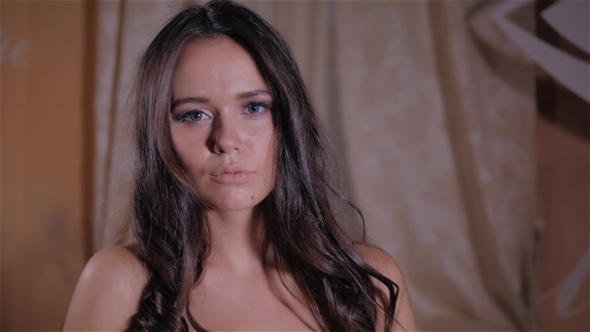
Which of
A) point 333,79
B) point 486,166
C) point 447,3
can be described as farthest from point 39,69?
point 486,166

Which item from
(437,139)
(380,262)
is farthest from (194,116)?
(437,139)

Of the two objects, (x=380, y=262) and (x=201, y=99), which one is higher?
(x=201, y=99)

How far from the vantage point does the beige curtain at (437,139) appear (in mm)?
2117

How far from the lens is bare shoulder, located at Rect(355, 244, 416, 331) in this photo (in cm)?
134

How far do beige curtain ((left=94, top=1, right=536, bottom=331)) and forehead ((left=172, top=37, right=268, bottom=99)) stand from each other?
0.90 metres

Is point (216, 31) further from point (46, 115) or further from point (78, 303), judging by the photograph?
point (46, 115)

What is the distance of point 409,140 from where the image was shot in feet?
7.10

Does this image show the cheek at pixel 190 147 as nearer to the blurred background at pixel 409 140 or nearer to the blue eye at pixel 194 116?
the blue eye at pixel 194 116

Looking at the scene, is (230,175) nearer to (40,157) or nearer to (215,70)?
(215,70)

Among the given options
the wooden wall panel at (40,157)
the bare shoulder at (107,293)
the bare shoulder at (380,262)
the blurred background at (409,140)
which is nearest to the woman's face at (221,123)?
the bare shoulder at (107,293)

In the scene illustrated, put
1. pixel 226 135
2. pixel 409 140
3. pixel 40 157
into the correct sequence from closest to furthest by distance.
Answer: pixel 226 135
pixel 40 157
pixel 409 140

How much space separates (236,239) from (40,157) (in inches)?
42.0

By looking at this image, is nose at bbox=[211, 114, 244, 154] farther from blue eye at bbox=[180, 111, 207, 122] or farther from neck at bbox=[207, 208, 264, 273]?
neck at bbox=[207, 208, 264, 273]

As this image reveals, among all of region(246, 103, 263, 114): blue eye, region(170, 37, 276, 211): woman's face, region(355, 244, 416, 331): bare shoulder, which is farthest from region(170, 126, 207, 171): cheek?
region(355, 244, 416, 331): bare shoulder
